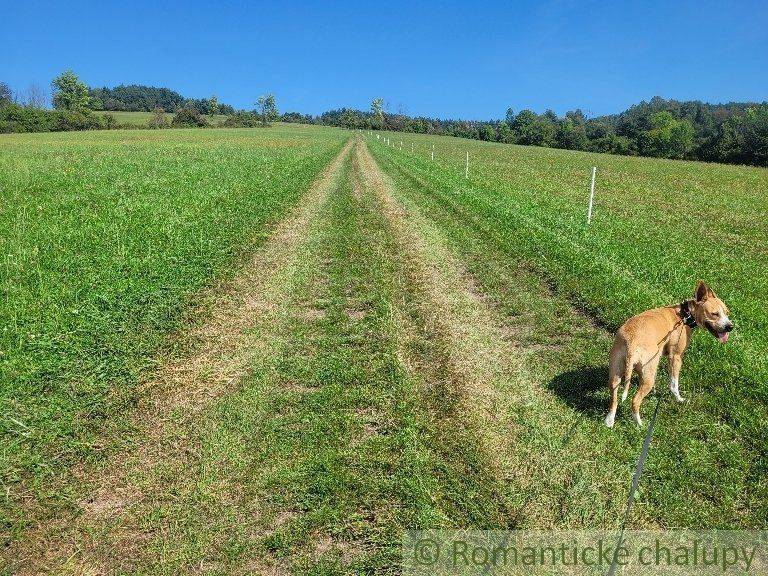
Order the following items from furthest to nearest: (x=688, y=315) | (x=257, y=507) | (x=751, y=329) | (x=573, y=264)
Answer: (x=573, y=264) → (x=751, y=329) → (x=688, y=315) → (x=257, y=507)

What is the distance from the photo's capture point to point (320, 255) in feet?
34.1

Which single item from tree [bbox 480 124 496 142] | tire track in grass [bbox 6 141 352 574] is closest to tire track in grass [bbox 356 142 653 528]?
tire track in grass [bbox 6 141 352 574]

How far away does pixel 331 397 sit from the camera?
504 centimetres

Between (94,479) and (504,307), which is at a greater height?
(504,307)

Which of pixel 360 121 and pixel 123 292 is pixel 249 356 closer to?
pixel 123 292

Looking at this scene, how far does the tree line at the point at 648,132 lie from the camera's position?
76.4 m

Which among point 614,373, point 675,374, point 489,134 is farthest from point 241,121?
point 614,373

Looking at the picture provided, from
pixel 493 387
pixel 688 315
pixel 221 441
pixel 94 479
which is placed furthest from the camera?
pixel 493 387

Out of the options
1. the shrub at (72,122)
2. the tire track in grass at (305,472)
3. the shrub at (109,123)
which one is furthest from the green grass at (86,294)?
the shrub at (72,122)

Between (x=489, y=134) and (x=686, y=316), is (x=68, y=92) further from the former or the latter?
(x=686, y=316)

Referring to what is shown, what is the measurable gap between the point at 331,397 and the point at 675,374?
368 cm

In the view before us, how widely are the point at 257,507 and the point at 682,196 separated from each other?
27.6 m

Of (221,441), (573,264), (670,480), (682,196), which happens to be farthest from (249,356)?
(682,196)

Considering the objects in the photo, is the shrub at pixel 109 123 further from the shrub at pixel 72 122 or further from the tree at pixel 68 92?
the tree at pixel 68 92
